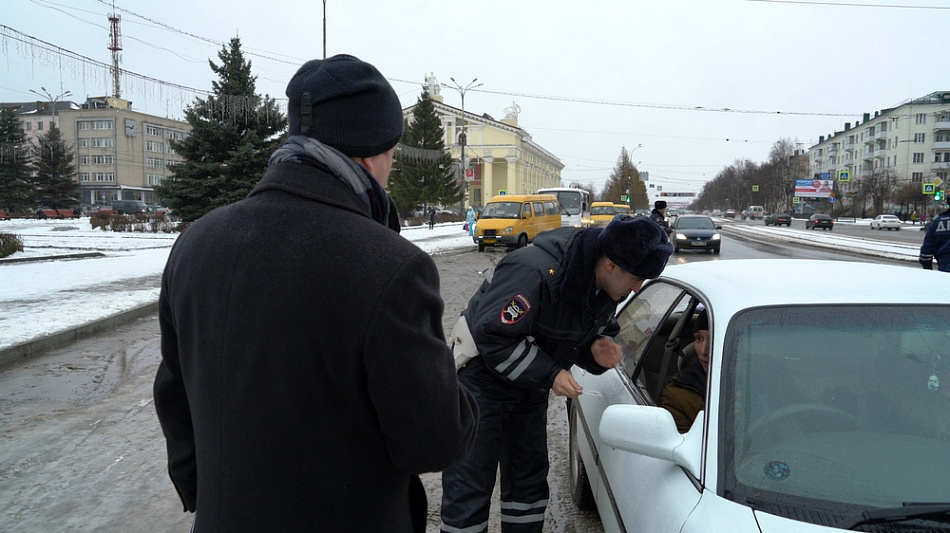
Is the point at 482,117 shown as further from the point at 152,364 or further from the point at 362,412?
the point at 362,412

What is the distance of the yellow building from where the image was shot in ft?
262

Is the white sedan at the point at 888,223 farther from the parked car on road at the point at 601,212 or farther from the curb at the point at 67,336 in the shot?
the curb at the point at 67,336

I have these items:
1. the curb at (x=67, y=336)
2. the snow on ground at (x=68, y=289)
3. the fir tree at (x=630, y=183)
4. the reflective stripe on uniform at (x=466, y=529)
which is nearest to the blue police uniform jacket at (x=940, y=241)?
the reflective stripe on uniform at (x=466, y=529)

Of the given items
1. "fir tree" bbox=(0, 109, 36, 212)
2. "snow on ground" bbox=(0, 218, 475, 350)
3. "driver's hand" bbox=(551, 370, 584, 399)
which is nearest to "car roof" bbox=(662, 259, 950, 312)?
"driver's hand" bbox=(551, 370, 584, 399)

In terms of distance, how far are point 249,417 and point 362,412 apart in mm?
214

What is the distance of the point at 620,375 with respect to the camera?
3.07 m

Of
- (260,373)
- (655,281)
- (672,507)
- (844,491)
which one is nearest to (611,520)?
(672,507)

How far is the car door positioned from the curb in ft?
21.3

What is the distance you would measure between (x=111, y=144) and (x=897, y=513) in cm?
9497

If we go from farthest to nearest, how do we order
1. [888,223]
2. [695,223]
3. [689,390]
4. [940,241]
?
1. [888,223]
2. [695,223]
3. [940,241]
4. [689,390]

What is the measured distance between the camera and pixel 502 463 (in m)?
2.73

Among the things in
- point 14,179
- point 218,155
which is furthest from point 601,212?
point 14,179

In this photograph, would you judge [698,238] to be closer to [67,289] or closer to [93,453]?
[67,289]

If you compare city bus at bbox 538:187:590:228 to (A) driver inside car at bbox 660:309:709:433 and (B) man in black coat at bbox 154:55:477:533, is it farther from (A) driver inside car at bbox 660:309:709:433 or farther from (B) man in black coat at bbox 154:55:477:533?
(B) man in black coat at bbox 154:55:477:533
